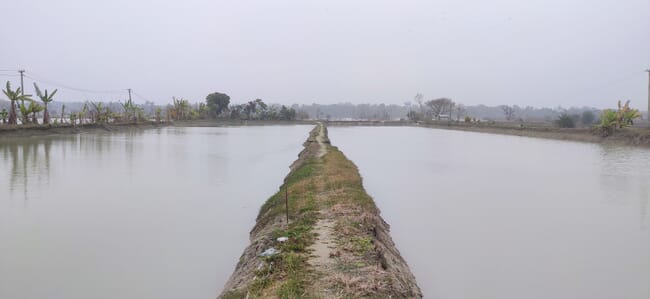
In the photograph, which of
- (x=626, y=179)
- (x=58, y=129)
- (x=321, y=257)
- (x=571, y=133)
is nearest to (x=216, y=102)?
(x=58, y=129)

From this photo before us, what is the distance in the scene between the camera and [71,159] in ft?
49.9

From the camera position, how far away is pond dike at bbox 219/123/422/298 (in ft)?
12.2

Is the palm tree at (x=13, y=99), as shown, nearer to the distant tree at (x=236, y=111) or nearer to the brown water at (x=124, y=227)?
the brown water at (x=124, y=227)

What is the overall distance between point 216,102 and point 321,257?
53693 millimetres

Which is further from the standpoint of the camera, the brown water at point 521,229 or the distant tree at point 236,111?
the distant tree at point 236,111

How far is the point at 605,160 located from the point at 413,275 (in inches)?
592

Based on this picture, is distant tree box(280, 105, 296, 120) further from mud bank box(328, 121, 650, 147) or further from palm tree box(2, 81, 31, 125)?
palm tree box(2, 81, 31, 125)

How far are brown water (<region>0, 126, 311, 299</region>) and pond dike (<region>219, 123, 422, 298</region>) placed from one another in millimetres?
596

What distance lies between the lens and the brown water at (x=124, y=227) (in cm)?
471

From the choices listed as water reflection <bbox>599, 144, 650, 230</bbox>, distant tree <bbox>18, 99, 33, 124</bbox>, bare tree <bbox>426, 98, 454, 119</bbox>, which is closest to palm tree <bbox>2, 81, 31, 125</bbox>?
distant tree <bbox>18, 99, 33, 124</bbox>

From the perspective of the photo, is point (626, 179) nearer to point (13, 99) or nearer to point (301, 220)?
point (301, 220)

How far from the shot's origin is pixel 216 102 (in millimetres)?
56062

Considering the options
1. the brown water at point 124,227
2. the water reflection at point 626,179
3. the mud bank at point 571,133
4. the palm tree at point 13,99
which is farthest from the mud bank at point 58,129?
the mud bank at point 571,133

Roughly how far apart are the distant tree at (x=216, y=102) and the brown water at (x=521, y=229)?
1772 inches
